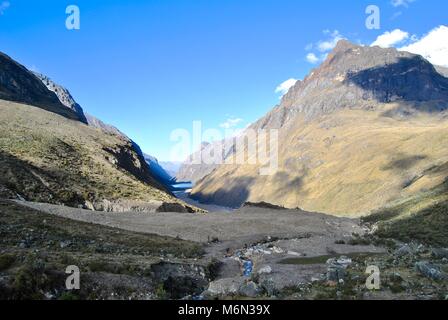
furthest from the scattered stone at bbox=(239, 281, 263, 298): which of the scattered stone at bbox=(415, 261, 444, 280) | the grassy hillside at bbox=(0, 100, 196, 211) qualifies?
the grassy hillside at bbox=(0, 100, 196, 211)

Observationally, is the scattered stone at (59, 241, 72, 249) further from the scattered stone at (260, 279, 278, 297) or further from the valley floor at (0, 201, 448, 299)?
the scattered stone at (260, 279, 278, 297)

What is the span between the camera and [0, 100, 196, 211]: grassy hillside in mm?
75500

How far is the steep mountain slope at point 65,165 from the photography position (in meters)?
75.8

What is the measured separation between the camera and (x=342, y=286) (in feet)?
79.9

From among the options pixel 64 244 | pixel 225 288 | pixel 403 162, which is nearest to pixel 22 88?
pixel 403 162

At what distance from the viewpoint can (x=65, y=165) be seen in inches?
3706

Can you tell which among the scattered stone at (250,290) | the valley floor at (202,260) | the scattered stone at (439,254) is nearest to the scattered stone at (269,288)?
the valley floor at (202,260)

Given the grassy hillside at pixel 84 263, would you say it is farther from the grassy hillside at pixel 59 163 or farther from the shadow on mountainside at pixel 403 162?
the shadow on mountainside at pixel 403 162

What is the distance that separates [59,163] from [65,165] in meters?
1.81

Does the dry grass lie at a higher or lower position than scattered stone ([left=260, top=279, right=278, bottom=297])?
higher

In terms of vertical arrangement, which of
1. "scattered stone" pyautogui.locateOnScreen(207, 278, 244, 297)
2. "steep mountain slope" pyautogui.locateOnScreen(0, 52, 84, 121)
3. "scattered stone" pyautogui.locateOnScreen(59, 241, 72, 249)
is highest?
"steep mountain slope" pyautogui.locateOnScreen(0, 52, 84, 121)

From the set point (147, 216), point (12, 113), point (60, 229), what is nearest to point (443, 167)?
point (147, 216)
